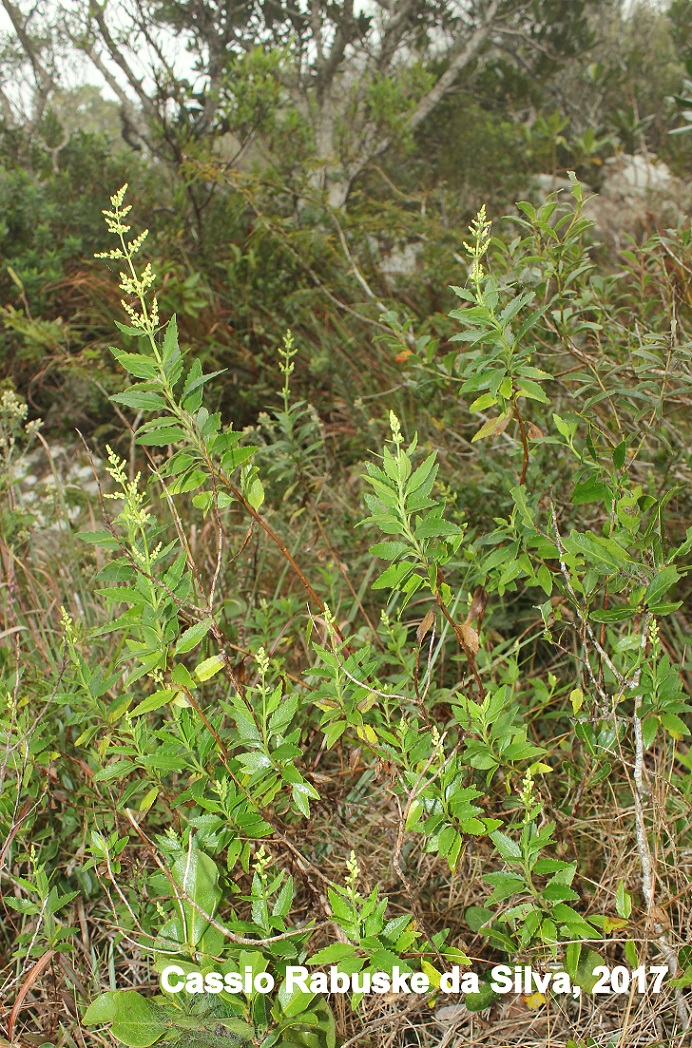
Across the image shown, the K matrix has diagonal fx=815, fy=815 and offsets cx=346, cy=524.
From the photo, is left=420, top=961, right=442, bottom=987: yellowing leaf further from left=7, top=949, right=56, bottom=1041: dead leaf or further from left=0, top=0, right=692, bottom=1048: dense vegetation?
left=7, top=949, right=56, bottom=1041: dead leaf

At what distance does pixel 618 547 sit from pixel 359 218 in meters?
2.95

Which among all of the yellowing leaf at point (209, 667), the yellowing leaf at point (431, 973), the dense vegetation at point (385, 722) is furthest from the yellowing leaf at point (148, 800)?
the yellowing leaf at point (431, 973)

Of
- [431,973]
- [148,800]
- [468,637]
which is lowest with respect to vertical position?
[431,973]

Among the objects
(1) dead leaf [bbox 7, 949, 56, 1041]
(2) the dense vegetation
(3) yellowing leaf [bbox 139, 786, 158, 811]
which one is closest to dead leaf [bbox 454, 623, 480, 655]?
(2) the dense vegetation

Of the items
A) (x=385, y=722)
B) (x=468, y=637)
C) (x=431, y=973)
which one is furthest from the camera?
(x=385, y=722)

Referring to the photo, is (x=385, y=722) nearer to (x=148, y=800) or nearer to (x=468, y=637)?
(x=468, y=637)

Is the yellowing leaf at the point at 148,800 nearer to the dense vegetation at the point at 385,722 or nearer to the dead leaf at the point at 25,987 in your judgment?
the dense vegetation at the point at 385,722

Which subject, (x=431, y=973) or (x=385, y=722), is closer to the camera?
(x=431, y=973)

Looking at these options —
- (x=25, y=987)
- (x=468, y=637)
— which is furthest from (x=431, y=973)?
(x=25, y=987)

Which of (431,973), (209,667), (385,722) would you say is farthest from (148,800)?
(431,973)

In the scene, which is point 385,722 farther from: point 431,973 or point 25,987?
point 25,987

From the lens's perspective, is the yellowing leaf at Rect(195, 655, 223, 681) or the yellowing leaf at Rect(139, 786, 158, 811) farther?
the yellowing leaf at Rect(139, 786, 158, 811)

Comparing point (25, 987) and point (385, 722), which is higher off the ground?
point (385, 722)

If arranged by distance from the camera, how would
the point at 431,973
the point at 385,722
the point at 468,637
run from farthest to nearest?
1. the point at 385,722
2. the point at 468,637
3. the point at 431,973
